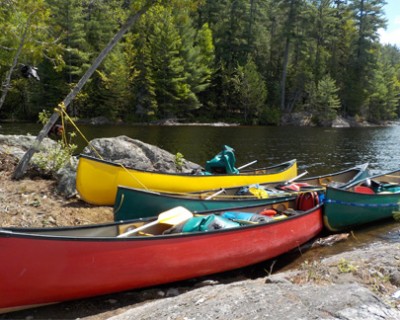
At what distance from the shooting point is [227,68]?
54.4 meters

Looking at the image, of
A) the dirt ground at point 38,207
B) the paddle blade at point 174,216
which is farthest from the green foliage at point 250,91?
the paddle blade at point 174,216

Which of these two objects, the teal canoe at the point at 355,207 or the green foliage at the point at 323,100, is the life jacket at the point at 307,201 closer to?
the teal canoe at the point at 355,207

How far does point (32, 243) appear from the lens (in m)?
5.02

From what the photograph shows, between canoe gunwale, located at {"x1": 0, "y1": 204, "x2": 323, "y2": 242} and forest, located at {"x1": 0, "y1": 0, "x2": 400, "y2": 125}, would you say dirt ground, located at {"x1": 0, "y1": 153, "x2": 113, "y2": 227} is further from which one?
forest, located at {"x1": 0, "y1": 0, "x2": 400, "y2": 125}

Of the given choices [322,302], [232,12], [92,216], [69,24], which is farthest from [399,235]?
[232,12]

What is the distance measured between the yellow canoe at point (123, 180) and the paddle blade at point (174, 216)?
284 centimetres

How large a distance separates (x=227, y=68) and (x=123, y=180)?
46.9m

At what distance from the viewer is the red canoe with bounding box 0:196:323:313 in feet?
16.6

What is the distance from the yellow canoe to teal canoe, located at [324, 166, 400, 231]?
321cm

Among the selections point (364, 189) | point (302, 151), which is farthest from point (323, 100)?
point (364, 189)

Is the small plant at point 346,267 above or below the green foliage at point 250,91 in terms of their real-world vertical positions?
below

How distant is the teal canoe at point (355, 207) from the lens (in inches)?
371

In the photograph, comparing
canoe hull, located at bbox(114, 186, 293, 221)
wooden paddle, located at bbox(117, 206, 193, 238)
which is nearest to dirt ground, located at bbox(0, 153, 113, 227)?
canoe hull, located at bbox(114, 186, 293, 221)

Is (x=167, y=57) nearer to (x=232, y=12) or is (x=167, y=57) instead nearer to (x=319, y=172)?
(x=232, y=12)
